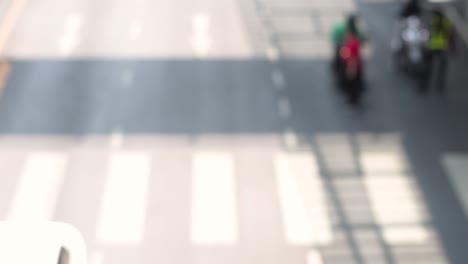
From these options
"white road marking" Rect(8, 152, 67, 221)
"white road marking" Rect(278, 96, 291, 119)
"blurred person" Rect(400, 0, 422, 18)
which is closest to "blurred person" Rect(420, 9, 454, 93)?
"blurred person" Rect(400, 0, 422, 18)

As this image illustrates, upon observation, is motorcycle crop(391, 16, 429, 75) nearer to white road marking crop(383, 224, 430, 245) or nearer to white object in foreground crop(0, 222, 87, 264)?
white road marking crop(383, 224, 430, 245)

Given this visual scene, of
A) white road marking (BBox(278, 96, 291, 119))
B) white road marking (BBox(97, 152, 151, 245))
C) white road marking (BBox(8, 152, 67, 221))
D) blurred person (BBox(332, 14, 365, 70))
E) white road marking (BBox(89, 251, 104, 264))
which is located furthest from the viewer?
blurred person (BBox(332, 14, 365, 70))

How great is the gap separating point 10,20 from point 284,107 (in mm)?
9100

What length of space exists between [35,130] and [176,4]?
7760 millimetres

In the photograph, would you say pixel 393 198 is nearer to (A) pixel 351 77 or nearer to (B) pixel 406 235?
(B) pixel 406 235

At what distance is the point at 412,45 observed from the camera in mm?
20141

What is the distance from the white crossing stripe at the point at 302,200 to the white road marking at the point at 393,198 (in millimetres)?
1054

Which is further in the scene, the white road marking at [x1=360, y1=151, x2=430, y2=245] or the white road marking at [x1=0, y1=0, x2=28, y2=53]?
the white road marking at [x1=0, y1=0, x2=28, y2=53]

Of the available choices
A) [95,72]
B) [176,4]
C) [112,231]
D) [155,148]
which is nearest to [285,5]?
[176,4]

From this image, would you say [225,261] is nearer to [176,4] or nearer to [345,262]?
[345,262]

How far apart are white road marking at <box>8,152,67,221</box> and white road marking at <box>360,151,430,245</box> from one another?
643 cm

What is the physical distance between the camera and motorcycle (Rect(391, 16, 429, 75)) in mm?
20062

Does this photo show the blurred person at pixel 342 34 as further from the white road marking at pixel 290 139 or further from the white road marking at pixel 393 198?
the white road marking at pixel 393 198

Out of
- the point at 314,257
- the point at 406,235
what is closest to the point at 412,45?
the point at 406,235
